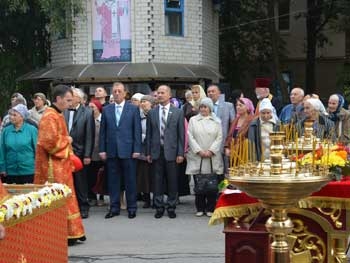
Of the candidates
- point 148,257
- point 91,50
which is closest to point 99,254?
point 148,257

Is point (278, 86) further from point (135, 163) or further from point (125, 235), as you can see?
point (125, 235)

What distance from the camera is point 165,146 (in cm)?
1077

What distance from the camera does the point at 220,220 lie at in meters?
5.99

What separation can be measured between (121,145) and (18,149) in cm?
151

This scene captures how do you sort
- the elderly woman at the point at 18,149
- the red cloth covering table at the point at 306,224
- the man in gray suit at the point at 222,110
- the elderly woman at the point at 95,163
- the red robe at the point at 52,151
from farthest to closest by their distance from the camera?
the elderly woman at the point at 95,163 < the man in gray suit at the point at 222,110 < the elderly woman at the point at 18,149 < the red robe at the point at 52,151 < the red cloth covering table at the point at 306,224

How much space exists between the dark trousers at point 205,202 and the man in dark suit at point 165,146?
35 cm

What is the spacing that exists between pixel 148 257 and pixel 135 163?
124 inches

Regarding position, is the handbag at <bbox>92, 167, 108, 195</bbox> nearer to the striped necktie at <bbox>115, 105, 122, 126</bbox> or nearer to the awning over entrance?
the striped necktie at <bbox>115, 105, 122, 126</bbox>

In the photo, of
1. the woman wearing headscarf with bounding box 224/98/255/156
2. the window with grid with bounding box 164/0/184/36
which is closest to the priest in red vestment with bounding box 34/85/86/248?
the woman wearing headscarf with bounding box 224/98/255/156

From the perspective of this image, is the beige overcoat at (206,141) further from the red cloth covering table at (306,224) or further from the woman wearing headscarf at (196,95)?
the red cloth covering table at (306,224)

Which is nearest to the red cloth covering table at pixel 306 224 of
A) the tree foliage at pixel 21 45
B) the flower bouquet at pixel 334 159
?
the flower bouquet at pixel 334 159

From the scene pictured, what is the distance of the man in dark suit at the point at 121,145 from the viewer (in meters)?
10.7

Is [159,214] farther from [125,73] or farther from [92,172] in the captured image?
[125,73]

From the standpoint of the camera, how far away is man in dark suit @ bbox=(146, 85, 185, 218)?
10.8m
